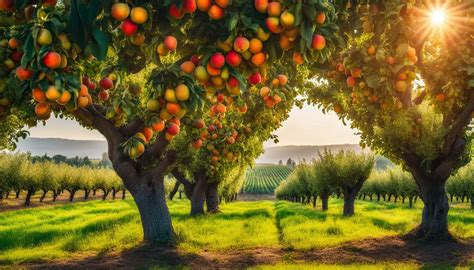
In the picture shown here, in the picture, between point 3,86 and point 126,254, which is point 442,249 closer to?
point 126,254

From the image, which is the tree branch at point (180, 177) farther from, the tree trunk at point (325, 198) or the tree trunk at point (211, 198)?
A: the tree trunk at point (325, 198)

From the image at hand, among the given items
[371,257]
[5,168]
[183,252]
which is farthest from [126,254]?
[5,168]

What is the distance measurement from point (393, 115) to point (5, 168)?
158ft

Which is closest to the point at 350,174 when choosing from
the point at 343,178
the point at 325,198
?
the point at 343,178

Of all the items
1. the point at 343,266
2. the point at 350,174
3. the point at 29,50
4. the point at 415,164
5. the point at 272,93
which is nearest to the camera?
the point at 29,50

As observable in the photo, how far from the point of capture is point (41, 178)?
54594mm

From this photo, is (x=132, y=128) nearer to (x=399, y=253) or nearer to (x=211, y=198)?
(x=399, y=253)

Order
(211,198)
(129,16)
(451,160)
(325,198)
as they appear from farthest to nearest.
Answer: (325,198) < (211,198) < (451,160) < (129,16)

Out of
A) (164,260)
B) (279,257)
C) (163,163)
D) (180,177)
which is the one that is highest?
(163,163)

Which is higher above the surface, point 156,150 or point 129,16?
point 129,16

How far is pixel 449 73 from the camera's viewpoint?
9742 mm

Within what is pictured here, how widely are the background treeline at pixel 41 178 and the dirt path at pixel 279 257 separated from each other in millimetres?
41390

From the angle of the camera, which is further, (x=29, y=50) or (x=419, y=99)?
(x=419, y=99)

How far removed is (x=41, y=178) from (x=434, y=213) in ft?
175
